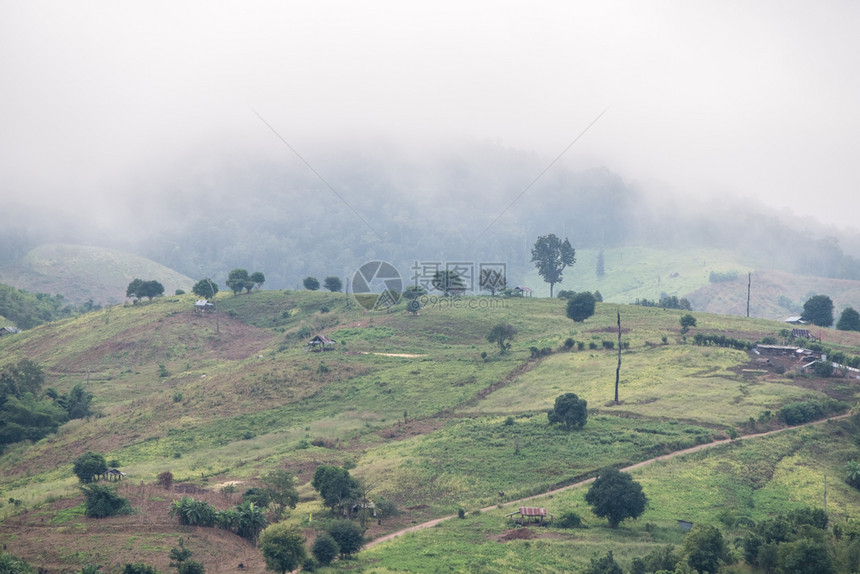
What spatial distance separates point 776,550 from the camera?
38500mm

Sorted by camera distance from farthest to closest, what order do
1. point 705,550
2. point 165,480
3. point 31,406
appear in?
point 31,406, point 165,480, point 705,550

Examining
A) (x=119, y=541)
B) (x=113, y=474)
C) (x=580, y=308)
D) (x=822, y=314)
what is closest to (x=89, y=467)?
(x=113, y=474)

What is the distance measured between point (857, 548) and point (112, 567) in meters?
40.8

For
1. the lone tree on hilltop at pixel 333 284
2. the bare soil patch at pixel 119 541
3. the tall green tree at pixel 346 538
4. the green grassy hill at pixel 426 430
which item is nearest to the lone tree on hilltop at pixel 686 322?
the green grassy hill at pixel 426 430

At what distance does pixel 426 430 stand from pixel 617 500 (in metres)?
27.7

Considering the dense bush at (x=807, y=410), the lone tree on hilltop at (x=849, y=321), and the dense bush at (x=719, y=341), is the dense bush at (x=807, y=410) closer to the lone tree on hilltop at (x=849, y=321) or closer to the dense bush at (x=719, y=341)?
the dense bush at (x=719, y=341)

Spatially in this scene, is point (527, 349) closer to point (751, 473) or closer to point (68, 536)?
point (751, 473)

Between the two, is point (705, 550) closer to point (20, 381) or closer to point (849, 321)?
point (20, 381)

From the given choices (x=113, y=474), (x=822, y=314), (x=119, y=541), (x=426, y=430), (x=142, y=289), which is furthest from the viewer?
(x=142, y=289)

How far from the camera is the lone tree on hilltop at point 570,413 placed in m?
68.6

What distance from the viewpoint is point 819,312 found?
123250 mm

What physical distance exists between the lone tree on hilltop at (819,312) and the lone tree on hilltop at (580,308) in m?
38.6

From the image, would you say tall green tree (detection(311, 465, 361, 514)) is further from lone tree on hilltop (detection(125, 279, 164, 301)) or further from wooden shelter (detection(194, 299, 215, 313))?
lone tree on hilltop (detection(125, 279, 164, 301))

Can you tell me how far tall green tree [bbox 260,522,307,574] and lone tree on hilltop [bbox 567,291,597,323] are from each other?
7732 cm
